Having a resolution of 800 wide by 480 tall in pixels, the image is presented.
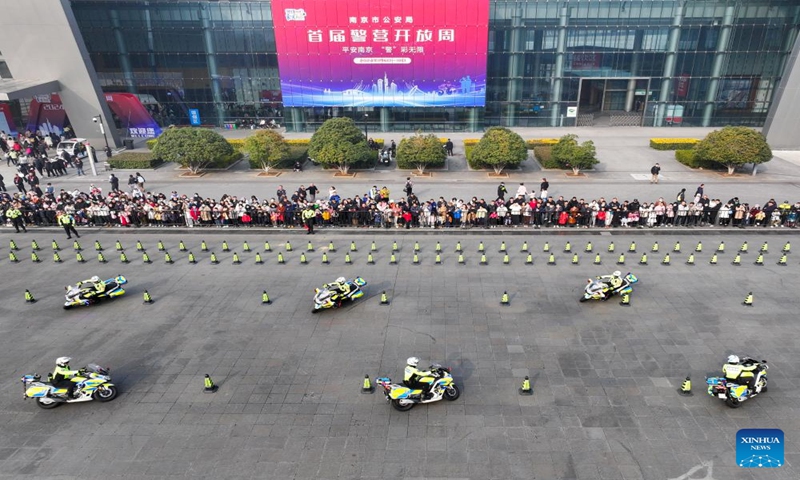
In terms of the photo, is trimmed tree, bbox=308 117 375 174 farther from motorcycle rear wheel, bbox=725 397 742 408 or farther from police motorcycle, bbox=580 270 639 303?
motorcycle rear wheel, bbox=725 397 742 408

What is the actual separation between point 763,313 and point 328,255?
60.7ft

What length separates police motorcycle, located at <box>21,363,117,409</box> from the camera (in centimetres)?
1402

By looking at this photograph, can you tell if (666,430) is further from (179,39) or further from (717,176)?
(179,39)

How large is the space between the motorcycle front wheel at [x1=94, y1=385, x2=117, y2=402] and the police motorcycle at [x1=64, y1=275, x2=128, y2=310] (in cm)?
661

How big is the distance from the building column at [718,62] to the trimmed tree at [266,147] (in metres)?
46.8

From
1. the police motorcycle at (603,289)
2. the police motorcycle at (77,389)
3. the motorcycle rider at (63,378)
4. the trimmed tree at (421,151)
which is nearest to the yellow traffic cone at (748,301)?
the police motorcycle at (603,289)

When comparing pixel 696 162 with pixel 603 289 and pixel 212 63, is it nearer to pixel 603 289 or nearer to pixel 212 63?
pixel 603 289

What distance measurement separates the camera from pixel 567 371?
610 inches

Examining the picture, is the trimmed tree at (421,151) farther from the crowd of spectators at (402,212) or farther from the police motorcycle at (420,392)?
the police motorcycle at (420,392)

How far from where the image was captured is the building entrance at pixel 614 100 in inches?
2173

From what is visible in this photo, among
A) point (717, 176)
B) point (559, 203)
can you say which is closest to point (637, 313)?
point (559, 203)

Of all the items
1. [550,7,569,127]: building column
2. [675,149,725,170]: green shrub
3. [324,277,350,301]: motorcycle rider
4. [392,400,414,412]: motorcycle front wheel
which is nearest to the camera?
[392,400,414,412]: motorcycle front wheel

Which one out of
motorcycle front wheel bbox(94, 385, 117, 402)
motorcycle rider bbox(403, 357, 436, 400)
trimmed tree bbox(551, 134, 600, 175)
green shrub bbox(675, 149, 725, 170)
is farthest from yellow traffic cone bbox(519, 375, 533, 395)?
green shrub bbox(675, 149, 725, 170)

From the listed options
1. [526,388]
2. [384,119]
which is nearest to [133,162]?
[384,119]
